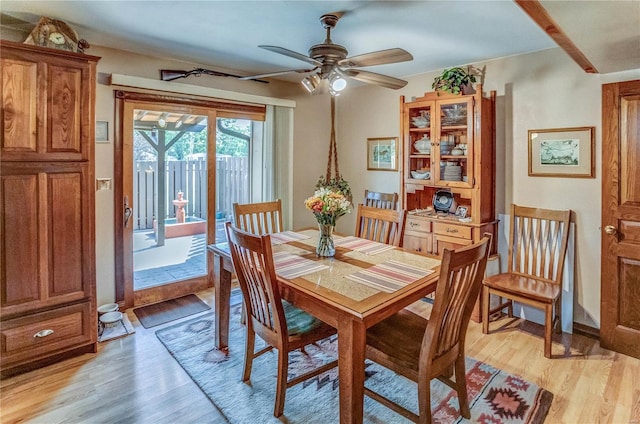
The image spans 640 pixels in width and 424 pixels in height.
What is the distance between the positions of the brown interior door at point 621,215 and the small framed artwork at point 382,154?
2.04 m

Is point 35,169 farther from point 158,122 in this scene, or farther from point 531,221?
point 531,221

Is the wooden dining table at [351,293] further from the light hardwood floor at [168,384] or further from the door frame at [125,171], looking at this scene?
the door frame at [125,171]

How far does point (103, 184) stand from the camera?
321cm

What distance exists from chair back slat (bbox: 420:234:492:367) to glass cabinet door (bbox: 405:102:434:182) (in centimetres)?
192

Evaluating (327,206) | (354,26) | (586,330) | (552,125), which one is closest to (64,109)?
(327,206)

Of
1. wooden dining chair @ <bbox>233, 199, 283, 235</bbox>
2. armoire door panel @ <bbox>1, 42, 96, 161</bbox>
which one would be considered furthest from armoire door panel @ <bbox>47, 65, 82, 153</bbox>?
wooden dining chair @ <bbox>233, 199, 283, 235</bbox>

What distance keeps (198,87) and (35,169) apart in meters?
1.69

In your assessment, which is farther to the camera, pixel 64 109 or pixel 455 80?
pixel 455 80

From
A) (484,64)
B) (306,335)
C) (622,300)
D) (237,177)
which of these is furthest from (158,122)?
(622,300)

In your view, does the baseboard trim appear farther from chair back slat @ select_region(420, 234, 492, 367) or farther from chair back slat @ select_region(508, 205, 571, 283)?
chair back slat @ select_region(420, 234, 492, 367)

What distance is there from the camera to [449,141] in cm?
353

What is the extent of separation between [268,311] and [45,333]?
64.3 inches

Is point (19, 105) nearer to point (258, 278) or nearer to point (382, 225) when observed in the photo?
point (258, 278)

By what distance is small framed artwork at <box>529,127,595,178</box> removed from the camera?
2893mm
